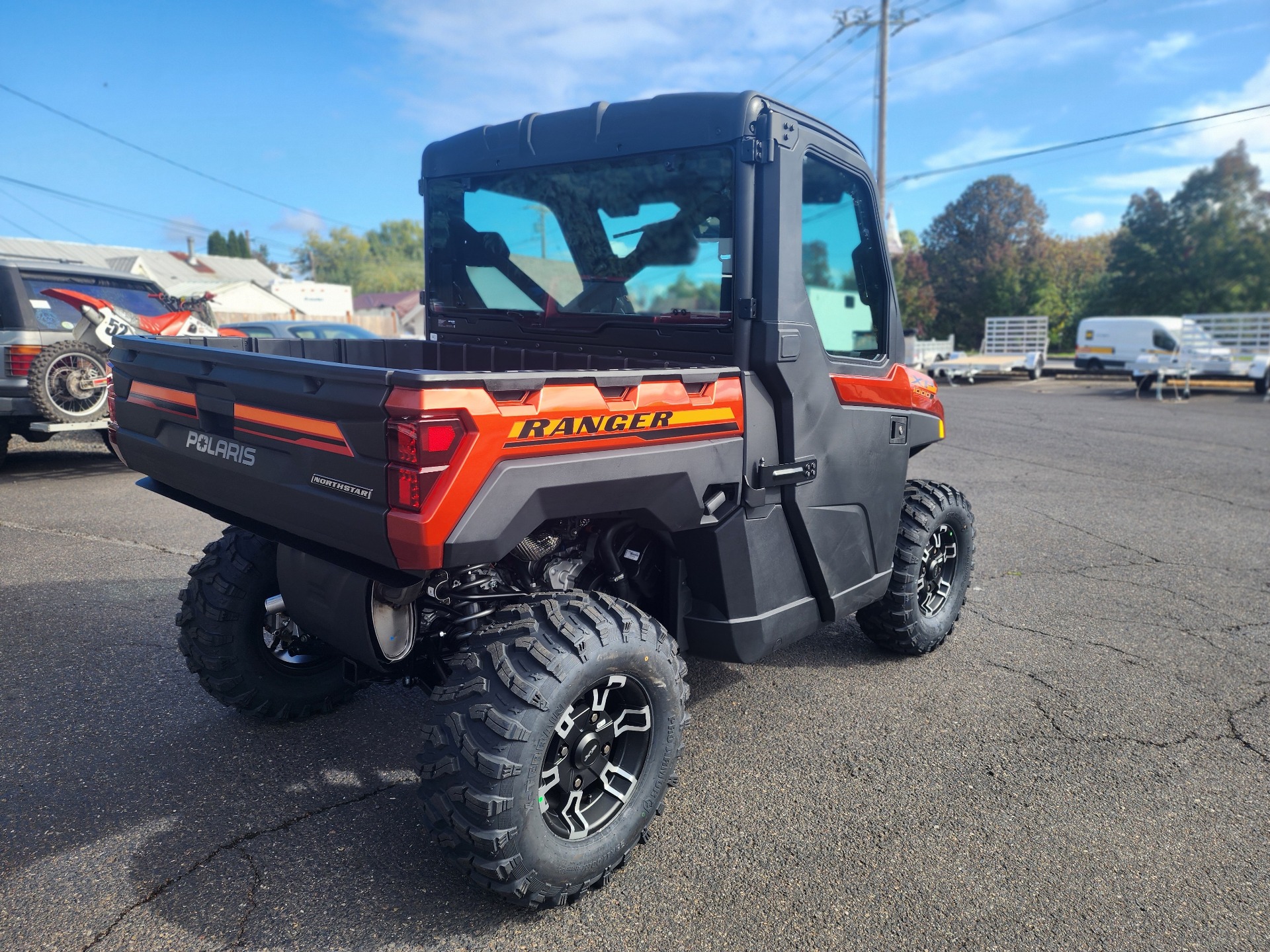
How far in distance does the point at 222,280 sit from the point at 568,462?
62.7 metres

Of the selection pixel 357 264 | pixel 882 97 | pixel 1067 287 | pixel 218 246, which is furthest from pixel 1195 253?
pixel 357 264

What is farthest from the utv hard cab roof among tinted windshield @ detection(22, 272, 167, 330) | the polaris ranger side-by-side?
tinted windshield @ detection(22, 272, 167, 330)

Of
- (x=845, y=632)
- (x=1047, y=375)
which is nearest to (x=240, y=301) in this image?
(x=1047, y=375)

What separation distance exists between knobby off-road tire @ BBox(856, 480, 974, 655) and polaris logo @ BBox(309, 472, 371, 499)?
8.65 ft

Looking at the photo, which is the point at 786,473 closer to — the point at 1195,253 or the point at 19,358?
the point at 19,358

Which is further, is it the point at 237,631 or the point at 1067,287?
the point at 1067,287

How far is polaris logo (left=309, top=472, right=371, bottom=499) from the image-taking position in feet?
7.13

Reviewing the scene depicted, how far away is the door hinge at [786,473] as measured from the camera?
2.94 meters

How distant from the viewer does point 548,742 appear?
7.73ft

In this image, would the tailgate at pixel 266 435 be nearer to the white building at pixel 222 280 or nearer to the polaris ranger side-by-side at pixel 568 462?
the polaris ranger side-by-side at pixel 568 462

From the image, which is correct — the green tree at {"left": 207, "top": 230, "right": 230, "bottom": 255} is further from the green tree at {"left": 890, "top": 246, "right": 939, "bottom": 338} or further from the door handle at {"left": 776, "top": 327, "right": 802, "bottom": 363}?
the door handle at {"left": 776, "top": 327, "right": 802, "bottom": 363}

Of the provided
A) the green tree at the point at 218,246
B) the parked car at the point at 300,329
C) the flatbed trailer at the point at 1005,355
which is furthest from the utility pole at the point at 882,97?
the green tree at the point at 218,246

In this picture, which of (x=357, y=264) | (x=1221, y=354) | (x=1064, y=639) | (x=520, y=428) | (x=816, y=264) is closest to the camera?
(x=520, y=428)

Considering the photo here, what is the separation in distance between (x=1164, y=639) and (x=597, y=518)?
11.8 ft
